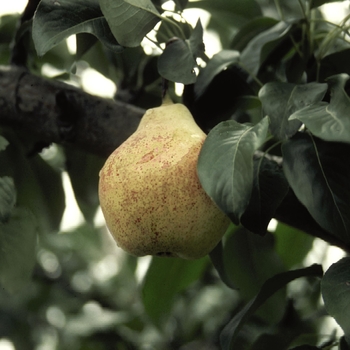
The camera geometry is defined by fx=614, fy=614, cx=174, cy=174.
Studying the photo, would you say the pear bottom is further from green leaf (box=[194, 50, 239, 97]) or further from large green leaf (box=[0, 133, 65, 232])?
large green leaf (box=[0, 133, 65, 232])

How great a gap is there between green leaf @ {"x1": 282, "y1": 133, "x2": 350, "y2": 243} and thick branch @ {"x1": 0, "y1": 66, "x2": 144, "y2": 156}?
0.33 m

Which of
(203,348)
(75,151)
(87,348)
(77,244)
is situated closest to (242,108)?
(75,151)

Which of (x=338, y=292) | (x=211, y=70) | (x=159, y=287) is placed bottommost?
(x=159, y=287)

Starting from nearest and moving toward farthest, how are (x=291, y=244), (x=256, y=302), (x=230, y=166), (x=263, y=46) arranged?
(x=230, y=166), (x=256, y=302), (x=263, y=46), (x=291, y=244)

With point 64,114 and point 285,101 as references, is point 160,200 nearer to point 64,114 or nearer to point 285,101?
point 285,101

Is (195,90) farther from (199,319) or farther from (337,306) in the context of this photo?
(199,319)

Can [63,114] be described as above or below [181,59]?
below

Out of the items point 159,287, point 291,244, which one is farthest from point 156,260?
point 291,244

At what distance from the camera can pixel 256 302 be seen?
32.9 inches

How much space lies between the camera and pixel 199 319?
166 cm

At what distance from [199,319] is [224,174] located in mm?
1143

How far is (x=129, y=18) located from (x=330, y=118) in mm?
276

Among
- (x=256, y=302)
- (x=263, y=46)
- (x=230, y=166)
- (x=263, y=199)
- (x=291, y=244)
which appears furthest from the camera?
(x=291, y=244)

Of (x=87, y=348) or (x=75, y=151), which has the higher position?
(x=75, y=151)
